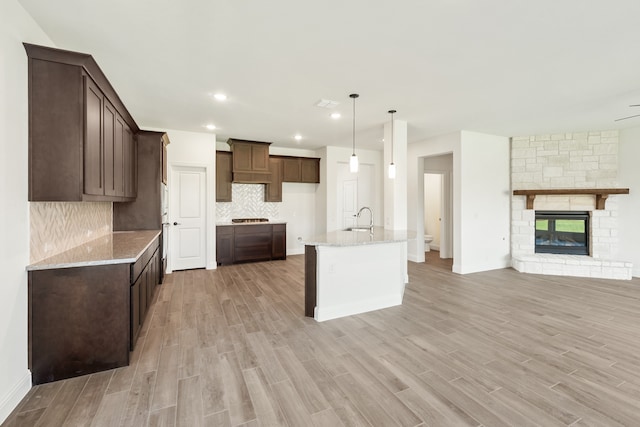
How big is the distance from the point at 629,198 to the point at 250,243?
752 centimetres

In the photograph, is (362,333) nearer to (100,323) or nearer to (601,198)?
(100,323)

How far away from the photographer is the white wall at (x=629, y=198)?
17.3ft

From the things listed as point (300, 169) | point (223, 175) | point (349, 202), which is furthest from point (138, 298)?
point (349, 202)

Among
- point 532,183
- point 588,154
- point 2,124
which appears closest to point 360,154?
point 532,183

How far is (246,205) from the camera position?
6.75 meters

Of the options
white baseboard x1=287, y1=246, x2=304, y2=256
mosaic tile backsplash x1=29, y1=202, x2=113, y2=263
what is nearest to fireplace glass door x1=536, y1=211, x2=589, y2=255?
white baseboard x1=287, y1=246, x2=304, y2=256

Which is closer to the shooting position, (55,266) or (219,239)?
(55,266)

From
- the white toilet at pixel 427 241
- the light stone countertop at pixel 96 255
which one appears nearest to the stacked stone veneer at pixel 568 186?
the white toilet at pixel 427 241

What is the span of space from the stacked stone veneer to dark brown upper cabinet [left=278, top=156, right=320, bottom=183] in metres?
4.35

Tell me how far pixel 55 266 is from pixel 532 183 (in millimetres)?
7514

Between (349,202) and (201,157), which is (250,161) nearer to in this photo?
(201,157)

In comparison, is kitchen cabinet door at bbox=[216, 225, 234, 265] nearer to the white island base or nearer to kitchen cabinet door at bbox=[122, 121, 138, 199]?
kitchen cabinet door at bbox=[122, 121, 138, 199]

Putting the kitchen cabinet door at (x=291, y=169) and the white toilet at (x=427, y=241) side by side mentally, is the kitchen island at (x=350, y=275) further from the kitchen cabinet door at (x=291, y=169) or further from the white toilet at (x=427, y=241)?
the white toilet at (x=427, y=241)

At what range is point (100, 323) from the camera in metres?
2.27
